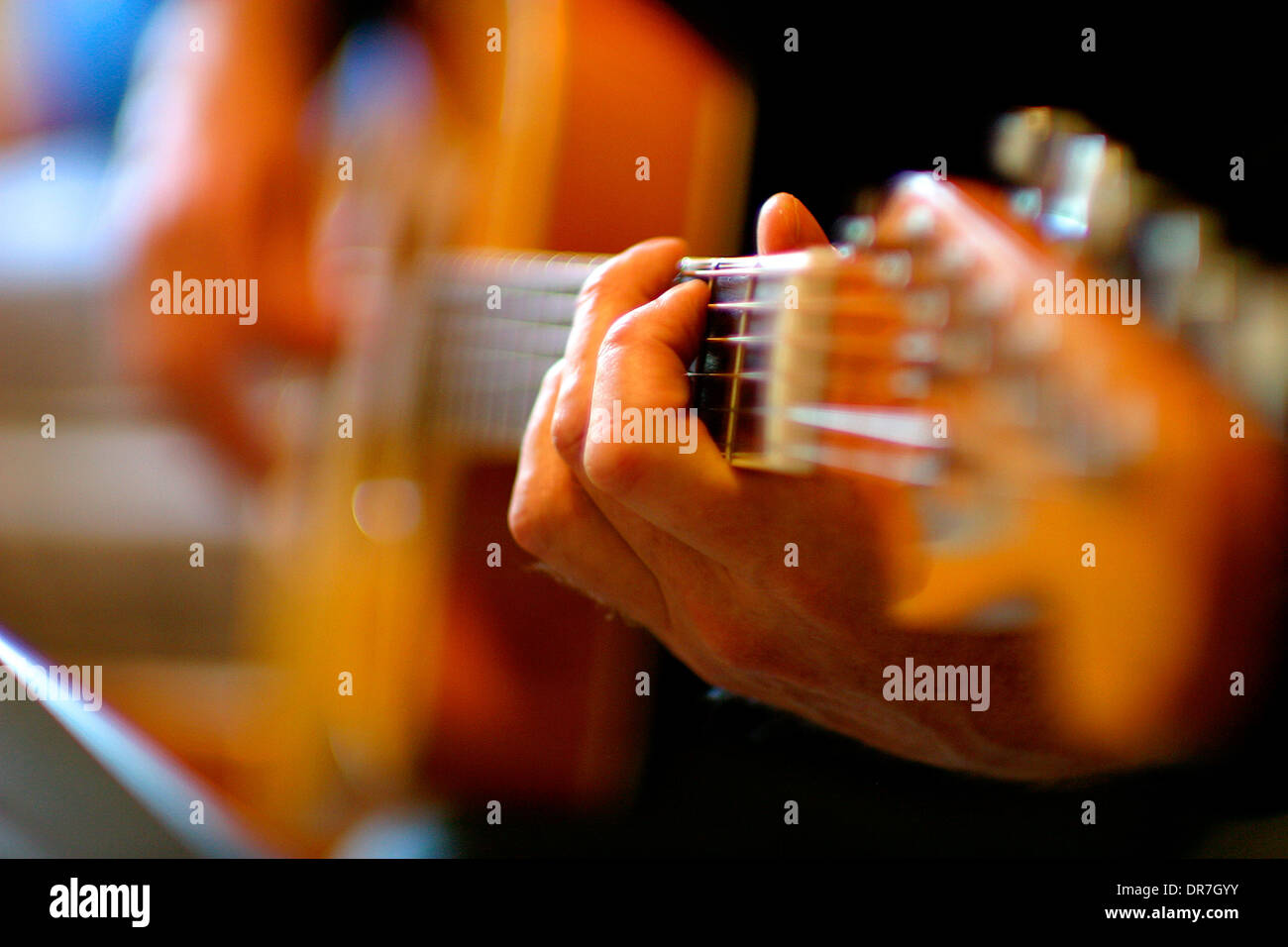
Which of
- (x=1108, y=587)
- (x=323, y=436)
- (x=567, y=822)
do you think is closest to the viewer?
(x=1108, y=587)

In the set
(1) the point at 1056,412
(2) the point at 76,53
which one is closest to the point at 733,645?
(1) the point at 1056,412

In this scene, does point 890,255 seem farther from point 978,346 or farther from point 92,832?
point 92,832

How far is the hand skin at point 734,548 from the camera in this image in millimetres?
337

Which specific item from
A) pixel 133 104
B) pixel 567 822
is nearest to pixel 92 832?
pixel 567 822

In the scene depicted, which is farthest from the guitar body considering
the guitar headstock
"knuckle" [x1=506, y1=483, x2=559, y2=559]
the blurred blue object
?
the blurred blue object

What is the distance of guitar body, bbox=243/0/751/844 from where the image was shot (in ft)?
1.88

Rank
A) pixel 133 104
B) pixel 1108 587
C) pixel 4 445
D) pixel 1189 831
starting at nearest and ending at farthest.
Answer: pixel 1108 587 < pixel 1189 831 < pixel 133 104 < pixel 4 445

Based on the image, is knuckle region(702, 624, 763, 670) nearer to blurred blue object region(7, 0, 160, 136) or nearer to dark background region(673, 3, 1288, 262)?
dark background region(673, 3, 1288, 262)

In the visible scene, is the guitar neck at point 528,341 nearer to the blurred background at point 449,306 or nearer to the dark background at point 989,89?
the blurred background at point 449,306

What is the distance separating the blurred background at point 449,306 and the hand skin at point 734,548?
0.06 metres

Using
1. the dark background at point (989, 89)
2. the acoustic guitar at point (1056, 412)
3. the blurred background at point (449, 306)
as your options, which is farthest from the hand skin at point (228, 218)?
the acoustic guitar at point (1056, 412)

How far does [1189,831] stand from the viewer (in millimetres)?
389

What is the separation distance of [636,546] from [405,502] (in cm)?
29

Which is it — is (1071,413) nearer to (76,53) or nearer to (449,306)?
(449,306)
